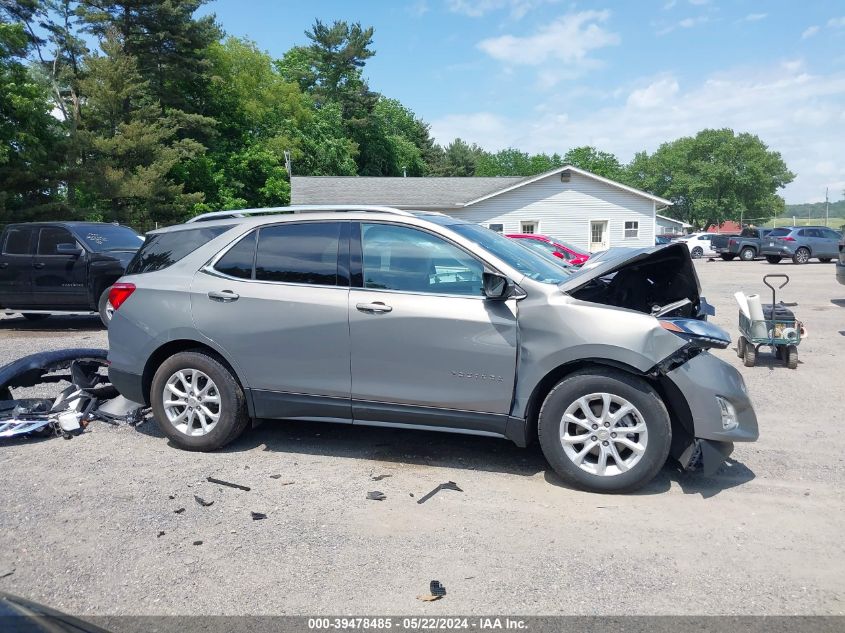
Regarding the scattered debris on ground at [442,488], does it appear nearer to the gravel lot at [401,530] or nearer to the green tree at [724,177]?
the gravel lot at [401,530]

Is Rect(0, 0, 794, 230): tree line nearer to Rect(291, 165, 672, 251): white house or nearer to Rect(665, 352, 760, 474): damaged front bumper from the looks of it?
Rect(291, 165, 672, 251): white house

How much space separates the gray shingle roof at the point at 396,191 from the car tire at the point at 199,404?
32.8 meters

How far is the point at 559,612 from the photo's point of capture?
10.1 feet

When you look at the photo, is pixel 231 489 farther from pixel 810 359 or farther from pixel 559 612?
pixel 810 359

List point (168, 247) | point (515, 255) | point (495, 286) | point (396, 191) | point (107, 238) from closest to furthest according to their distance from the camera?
1. point (495, 286)
2. point (515, 255)
3. point (168, 247)
4. point (107, 238)
5. point (396, 191)

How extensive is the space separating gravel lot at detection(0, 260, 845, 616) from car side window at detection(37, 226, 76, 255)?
721 cm

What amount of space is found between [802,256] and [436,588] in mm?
34345

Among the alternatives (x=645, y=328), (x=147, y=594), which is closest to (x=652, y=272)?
(x=645, y=328)

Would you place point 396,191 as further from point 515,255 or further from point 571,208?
point 515,255

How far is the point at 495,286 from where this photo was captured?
4.39 meters

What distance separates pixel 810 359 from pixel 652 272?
485 centimetres

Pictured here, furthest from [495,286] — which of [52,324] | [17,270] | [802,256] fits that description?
[802,256]

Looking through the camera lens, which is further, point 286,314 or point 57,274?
point 57,274

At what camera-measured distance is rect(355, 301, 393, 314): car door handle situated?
4.66 meters
